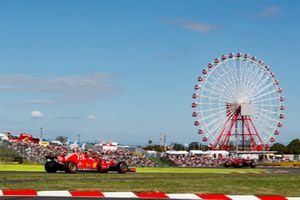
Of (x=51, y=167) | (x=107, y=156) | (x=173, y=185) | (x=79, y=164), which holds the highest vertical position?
(x=107, y=156)

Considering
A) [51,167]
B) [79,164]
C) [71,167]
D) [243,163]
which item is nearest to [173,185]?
[71,167]

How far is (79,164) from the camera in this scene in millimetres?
28438

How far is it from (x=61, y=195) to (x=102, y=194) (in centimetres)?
84

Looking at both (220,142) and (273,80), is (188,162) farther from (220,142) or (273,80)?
(273,80)

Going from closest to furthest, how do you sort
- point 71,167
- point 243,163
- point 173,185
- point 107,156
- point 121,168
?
point 173,185 → point 71,167 → point 121,168 → point 243,163 → point 107,156

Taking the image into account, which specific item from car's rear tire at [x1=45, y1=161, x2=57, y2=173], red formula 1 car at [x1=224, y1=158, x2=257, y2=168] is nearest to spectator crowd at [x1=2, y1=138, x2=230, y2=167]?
red formula 1 car at [x1=224, y1=158, x2=257, y2=168]

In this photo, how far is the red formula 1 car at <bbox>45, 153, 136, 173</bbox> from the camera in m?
28.0

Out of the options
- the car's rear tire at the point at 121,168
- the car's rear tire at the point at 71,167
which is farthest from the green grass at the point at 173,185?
the car's rear tire at the point at 121,168

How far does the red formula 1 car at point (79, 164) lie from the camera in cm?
2798

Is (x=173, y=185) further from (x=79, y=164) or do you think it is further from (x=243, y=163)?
(x=243, y=163)

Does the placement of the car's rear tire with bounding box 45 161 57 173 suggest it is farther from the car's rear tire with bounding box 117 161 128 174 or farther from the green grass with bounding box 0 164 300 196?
the green grass with bounding box 0 164 300 196

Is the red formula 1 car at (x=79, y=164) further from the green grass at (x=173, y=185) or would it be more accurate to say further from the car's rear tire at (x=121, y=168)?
the green grass at (x=173, y=185)

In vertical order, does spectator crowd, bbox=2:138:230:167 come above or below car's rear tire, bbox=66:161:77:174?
above

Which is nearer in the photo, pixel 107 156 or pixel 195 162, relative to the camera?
pixel 107 156
